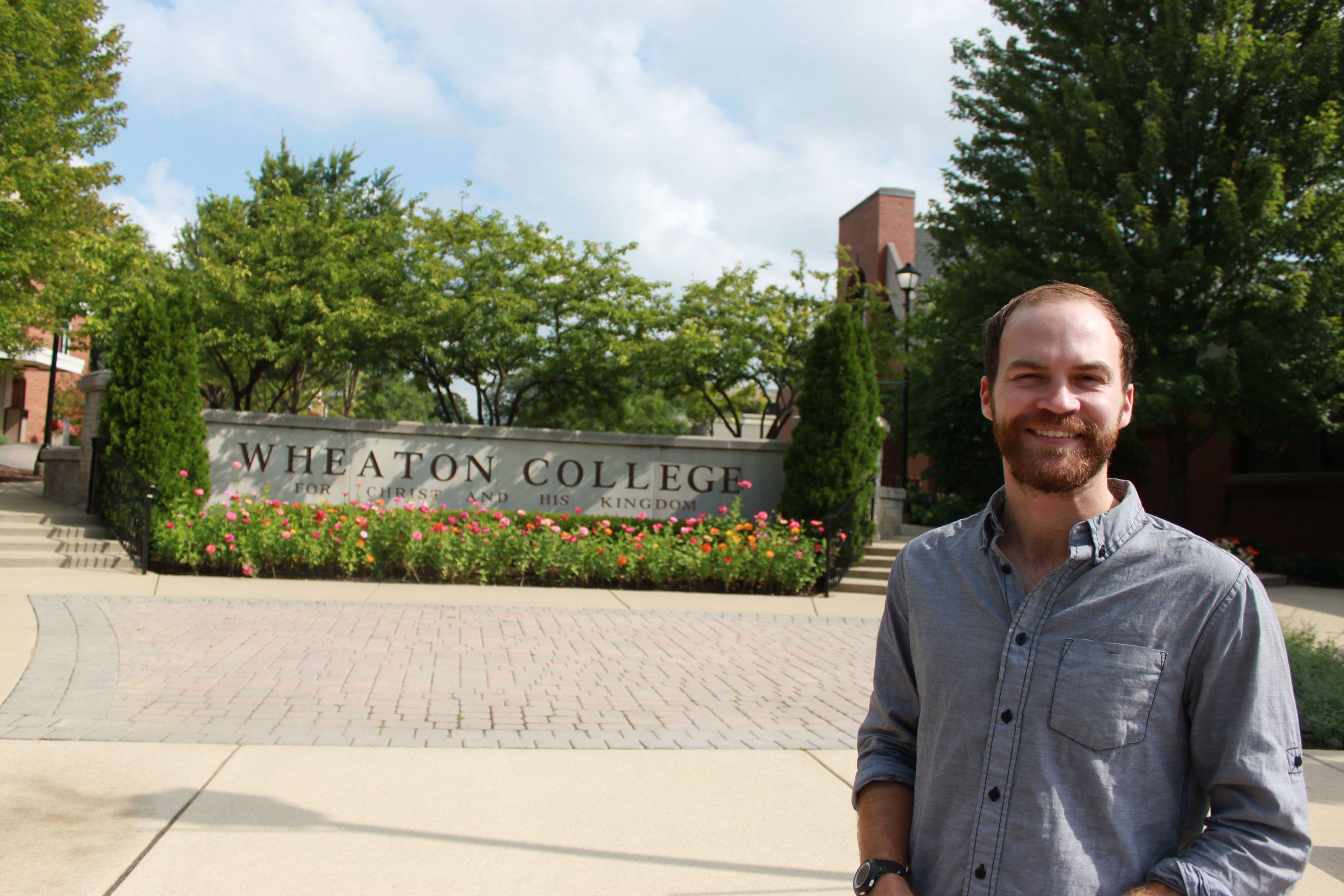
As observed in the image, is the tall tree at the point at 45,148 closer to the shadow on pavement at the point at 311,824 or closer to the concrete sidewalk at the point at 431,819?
the concrete sidewalk at the point at 431,819

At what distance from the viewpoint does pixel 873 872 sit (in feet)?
5.66

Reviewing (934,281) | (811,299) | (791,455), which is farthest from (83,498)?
(934,281)

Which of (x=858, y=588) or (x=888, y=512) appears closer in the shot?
(x=858, y=588)

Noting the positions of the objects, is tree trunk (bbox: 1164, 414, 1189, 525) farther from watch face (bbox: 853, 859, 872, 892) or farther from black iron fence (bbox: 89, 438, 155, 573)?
watch face (bbox: 853, 859, 872, 892)

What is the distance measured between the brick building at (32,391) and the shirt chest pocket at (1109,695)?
34.6m

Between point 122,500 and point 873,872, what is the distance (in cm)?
1321

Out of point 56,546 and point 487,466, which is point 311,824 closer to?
point 56,546

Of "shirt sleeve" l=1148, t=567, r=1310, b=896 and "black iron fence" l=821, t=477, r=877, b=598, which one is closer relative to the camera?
"shirt sleeve" l=1148, t=567, r=1310, b=896

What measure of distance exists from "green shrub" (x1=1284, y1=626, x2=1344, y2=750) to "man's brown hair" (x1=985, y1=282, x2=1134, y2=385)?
15.7ft

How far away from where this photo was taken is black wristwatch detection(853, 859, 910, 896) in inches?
67.8

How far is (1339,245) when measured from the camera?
42.7 ft

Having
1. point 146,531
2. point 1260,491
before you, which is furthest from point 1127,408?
point 1260,491

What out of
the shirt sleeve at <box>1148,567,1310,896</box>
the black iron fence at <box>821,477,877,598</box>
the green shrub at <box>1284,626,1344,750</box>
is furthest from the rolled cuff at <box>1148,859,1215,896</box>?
the black iron fence at <box>821,477,877,598</box>

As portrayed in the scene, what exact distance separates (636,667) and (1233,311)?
1161 centimetres
